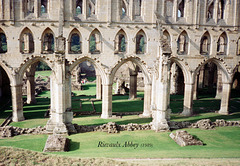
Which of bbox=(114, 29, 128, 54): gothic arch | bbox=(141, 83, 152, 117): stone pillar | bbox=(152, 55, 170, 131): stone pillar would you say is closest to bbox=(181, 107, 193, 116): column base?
bbox=(141, 83, 152, 117): stone pillar

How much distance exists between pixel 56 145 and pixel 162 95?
7987 mm

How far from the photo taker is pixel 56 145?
41.4ft

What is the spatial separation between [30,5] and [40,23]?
21.7 ft

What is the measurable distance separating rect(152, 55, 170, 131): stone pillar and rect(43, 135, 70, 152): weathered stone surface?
22.3 feet

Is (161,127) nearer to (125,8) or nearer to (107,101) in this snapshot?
(107,101)

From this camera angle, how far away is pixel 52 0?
18875 millimetres

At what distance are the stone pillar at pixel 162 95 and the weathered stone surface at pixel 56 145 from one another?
6789mm

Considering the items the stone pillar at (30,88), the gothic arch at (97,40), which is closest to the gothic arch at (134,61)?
the gothic arch at (97,40)

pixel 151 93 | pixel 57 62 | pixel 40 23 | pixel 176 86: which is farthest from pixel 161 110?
pixel 176 86

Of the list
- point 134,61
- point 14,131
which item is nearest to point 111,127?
point 14,131

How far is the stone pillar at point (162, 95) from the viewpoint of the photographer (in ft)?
51.1

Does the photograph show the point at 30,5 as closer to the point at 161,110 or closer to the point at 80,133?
the point at 80,133

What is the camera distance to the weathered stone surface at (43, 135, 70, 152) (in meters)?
12.4

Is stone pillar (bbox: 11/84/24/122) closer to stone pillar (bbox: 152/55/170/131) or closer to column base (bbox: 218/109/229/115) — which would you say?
stone pillar (bbox: 152/55/170/131)
